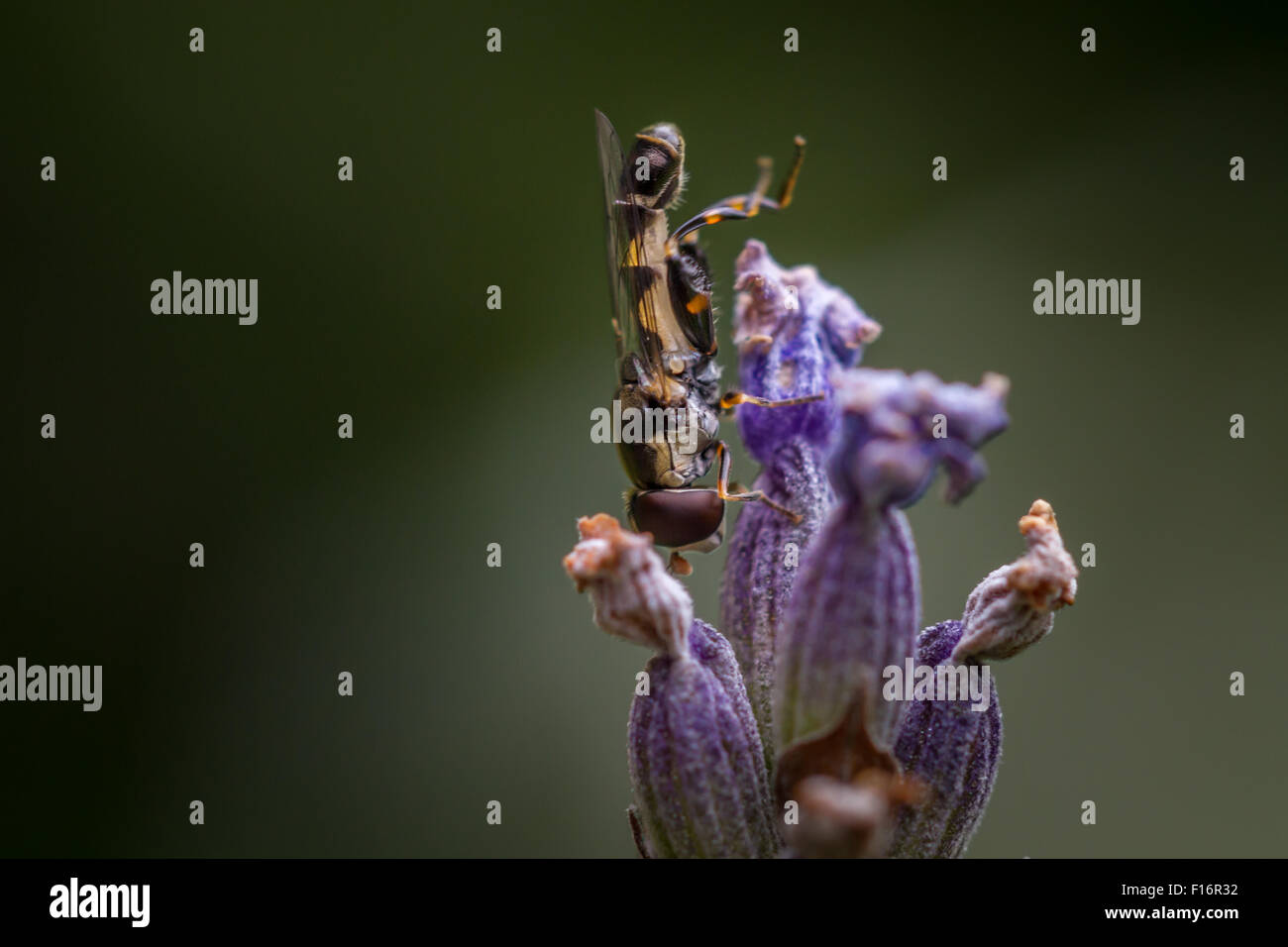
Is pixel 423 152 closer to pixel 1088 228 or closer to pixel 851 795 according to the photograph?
pixel 1088 228

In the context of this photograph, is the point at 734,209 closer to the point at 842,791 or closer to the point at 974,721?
the point at 974,721

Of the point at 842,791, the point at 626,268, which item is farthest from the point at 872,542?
the point at 626,268

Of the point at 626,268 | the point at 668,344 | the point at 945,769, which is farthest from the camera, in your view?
the point at 626,268

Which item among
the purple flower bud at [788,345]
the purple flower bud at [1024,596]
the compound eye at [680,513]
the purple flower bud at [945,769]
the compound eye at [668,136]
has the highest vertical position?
the compound eye at [668,136]

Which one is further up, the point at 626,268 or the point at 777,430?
the point at 626,268

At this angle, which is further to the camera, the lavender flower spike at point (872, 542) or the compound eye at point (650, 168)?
the compound eye at point (650, 168)

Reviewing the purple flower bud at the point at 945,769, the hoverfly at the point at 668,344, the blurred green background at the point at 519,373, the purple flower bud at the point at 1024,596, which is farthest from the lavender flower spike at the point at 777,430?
the blurred green background at the point at 519,373

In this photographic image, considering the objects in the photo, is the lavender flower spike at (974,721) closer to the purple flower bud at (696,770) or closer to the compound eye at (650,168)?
the purple flower bud at (696,770)
